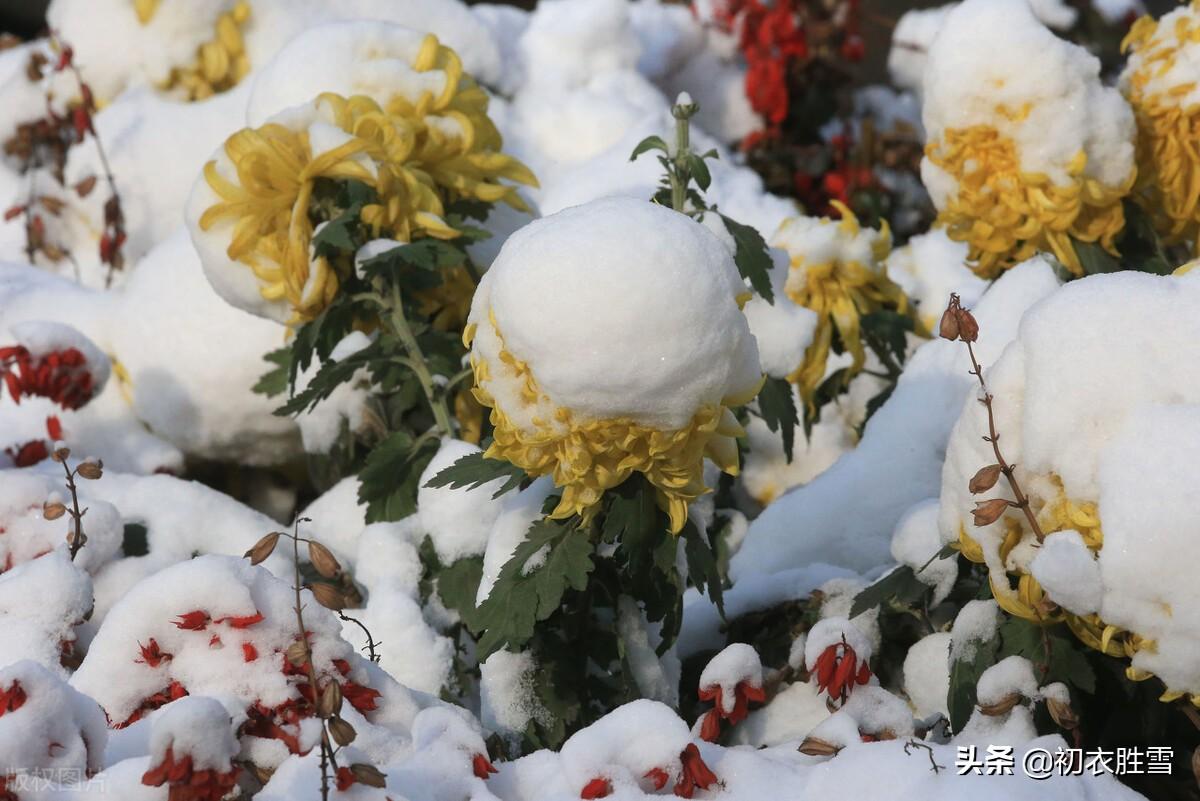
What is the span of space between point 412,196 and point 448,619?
53 cm

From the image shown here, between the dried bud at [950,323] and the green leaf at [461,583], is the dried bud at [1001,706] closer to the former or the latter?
the dried bud at [950,323]

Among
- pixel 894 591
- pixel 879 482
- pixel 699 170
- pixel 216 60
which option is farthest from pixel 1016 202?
pixel 216 60

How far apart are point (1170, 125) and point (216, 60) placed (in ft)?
6.73

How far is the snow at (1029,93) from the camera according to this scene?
192 centimetres

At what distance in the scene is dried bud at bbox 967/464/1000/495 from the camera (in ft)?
4.17

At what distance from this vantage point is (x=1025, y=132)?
1.92 metres

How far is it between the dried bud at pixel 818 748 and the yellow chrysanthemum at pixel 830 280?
0.96 metres

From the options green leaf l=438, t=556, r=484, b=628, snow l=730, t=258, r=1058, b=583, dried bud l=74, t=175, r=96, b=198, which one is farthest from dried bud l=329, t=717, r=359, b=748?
dried bud l=74, t=175, r=96, b=198

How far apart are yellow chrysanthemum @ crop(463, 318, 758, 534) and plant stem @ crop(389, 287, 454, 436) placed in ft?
1.45

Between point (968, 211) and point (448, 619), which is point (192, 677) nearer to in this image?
point (448, 619)

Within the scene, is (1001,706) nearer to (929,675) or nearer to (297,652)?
(929,675)

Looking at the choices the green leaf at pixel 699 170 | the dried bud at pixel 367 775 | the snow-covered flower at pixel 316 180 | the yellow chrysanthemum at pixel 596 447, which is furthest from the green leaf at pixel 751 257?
the dried bud at pixel 367 775

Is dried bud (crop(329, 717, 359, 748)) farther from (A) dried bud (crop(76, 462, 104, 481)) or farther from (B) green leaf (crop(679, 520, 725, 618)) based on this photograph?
(A) dried bud (crop(76, 462, 104, 481))

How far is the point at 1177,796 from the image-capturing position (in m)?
1.45
